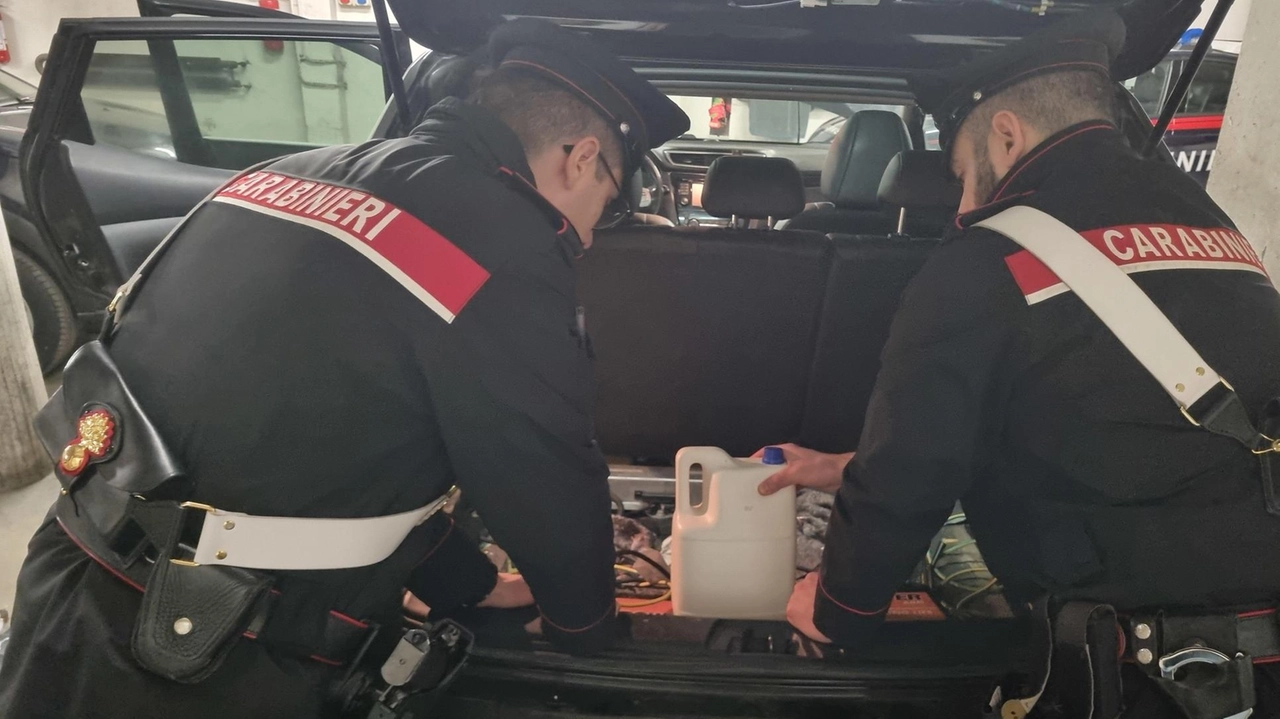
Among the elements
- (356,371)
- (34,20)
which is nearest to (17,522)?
(356,371)

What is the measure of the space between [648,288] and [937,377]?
71cm

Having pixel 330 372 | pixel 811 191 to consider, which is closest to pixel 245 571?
pixel 330 372

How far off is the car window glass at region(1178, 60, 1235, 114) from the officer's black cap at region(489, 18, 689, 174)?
4.79 metres

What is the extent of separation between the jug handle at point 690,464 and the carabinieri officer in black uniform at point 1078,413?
197 millimetres

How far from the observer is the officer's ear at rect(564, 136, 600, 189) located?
3.53ft

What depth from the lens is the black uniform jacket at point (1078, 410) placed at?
92 centimetres

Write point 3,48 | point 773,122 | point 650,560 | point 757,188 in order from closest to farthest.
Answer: point 650,560
point 757,188
point 773,122
point 3,48

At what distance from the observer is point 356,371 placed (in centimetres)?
86

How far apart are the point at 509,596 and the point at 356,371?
514 mm

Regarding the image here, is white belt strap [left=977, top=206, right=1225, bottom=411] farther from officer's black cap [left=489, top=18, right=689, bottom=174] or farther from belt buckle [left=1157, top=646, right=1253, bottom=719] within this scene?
officer's black cap [left=489, top=18, right=689, bottom=174]

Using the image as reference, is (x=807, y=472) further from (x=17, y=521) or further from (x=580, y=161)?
(x=17, y=521)

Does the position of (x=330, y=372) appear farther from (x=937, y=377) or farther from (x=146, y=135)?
(x=146, y=135)

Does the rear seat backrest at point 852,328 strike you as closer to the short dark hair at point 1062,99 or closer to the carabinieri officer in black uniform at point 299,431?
the short dark hair at point 1062,99

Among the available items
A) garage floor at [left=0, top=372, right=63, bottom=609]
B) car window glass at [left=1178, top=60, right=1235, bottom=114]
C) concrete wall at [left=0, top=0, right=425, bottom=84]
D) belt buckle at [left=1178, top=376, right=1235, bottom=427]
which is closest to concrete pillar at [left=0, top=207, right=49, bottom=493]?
garage floor at [left=0, top=372, right=63, bottom=609]
